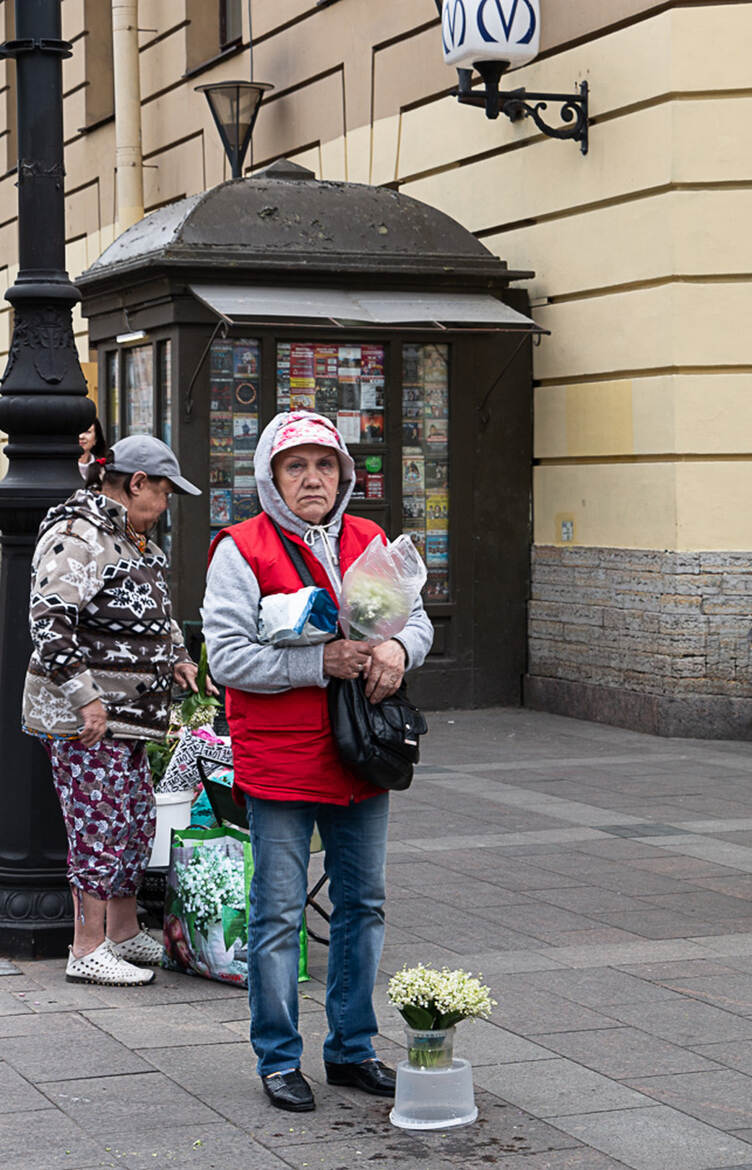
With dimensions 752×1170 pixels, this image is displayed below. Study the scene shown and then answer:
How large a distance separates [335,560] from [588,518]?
7.55 meters

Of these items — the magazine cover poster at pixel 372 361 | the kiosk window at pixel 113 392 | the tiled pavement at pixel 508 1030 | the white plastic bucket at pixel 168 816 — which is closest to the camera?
the tiled pavement at pixel 508 1030

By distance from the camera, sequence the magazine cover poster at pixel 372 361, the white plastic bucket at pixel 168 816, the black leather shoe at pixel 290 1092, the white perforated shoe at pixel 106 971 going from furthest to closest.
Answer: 1. the magazine cover poster at pixel 372 361
2. the white plastic bucket at pixel 168 816
3. the white perforated shoe at pixel 106 971
4. the black leather shoe at pixel 290 1092

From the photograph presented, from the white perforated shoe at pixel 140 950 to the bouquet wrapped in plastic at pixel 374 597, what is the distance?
1.90 m

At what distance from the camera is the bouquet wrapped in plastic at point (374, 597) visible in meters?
4.51

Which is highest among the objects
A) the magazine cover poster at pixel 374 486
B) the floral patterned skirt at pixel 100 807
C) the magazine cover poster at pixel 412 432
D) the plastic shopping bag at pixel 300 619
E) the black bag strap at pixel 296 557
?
the magazine cover poster at pixel 412 432

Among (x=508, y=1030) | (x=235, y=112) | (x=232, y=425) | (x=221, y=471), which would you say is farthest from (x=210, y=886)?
(x=235, y=112)

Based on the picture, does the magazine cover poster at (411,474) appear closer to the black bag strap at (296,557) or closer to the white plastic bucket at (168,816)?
the white plastic bucket at (168,816)

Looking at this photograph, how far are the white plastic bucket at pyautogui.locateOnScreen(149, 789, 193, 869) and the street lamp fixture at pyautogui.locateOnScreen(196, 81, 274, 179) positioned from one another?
10041 mm

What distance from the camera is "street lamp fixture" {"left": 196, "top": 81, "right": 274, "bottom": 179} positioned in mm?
15617

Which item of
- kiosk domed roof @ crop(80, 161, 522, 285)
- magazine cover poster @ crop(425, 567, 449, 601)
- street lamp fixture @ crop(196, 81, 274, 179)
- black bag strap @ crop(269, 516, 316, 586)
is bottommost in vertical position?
magazine cover poster @ crop(425, 567, 449, 601)

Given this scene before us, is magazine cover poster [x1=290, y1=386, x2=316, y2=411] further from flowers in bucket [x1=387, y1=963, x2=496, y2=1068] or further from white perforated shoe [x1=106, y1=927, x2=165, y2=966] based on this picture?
flowers in bucket [x1=387, y1=963, x2=496, y2=1068]

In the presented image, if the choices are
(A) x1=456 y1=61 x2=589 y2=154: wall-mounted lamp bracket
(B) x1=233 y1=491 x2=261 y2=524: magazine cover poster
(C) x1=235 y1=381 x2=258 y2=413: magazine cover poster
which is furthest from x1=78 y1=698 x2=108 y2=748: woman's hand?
(A) x1=456 y1=61 x2=589 y2=154: wall-mounted lamp bracket

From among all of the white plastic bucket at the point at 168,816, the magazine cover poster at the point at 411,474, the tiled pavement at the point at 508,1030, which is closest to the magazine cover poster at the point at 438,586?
the magazine cover poster at the point at 411,474

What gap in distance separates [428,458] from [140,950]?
6964mm
